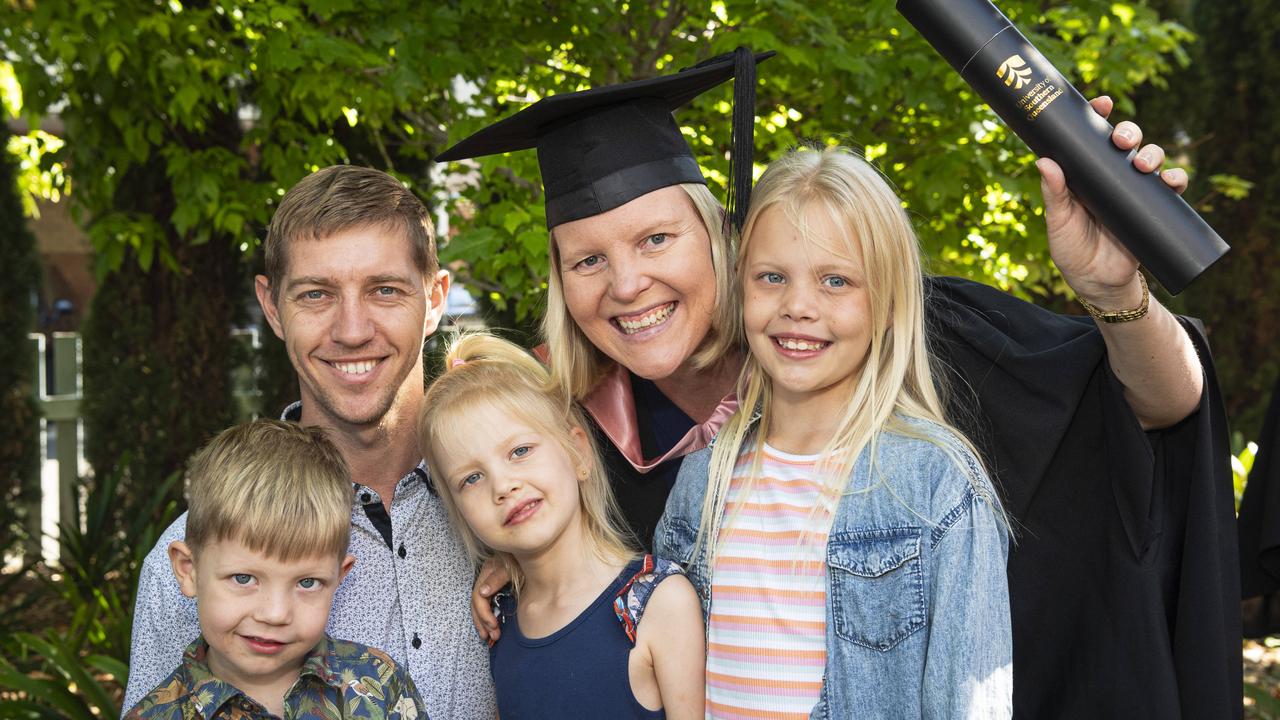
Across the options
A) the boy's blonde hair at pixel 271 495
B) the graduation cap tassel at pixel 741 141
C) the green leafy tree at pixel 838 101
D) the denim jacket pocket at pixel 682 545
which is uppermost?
the green leafy tree at pixel 838 101

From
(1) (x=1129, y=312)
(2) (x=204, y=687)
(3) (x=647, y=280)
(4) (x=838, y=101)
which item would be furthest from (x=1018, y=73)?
(4) (x=838, y=101)

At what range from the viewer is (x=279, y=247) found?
8.14 feet

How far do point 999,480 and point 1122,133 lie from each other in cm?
66

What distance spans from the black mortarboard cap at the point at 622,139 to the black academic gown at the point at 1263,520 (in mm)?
1240

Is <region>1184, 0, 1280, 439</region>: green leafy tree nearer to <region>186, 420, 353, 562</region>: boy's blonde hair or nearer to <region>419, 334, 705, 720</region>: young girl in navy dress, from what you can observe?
<region>419, 334, 705, 720</region>: young girl in navy dress

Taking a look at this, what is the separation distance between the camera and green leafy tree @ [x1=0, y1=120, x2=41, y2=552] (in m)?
6.41

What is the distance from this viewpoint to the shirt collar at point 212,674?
1996mm

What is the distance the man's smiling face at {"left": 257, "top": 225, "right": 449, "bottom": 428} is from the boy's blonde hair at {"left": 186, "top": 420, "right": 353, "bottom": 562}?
0.67 ft

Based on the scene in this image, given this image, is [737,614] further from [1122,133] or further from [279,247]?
[279,247]

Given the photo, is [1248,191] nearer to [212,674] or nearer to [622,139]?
[622,139]

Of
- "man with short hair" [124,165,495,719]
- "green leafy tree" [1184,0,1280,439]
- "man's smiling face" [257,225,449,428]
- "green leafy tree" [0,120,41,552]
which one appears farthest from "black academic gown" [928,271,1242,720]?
"green leafy tree" [0,120,41,552]

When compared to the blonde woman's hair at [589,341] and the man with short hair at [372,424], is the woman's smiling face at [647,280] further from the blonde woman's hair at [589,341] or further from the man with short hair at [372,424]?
the man with short hair at [372,424]

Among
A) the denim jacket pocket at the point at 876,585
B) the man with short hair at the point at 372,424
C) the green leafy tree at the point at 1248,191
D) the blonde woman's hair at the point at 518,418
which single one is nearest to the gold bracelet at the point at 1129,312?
the denim jacket pocket at the point at 876,585

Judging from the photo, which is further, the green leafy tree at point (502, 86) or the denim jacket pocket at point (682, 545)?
the green leafy tree at point (502, 86)
